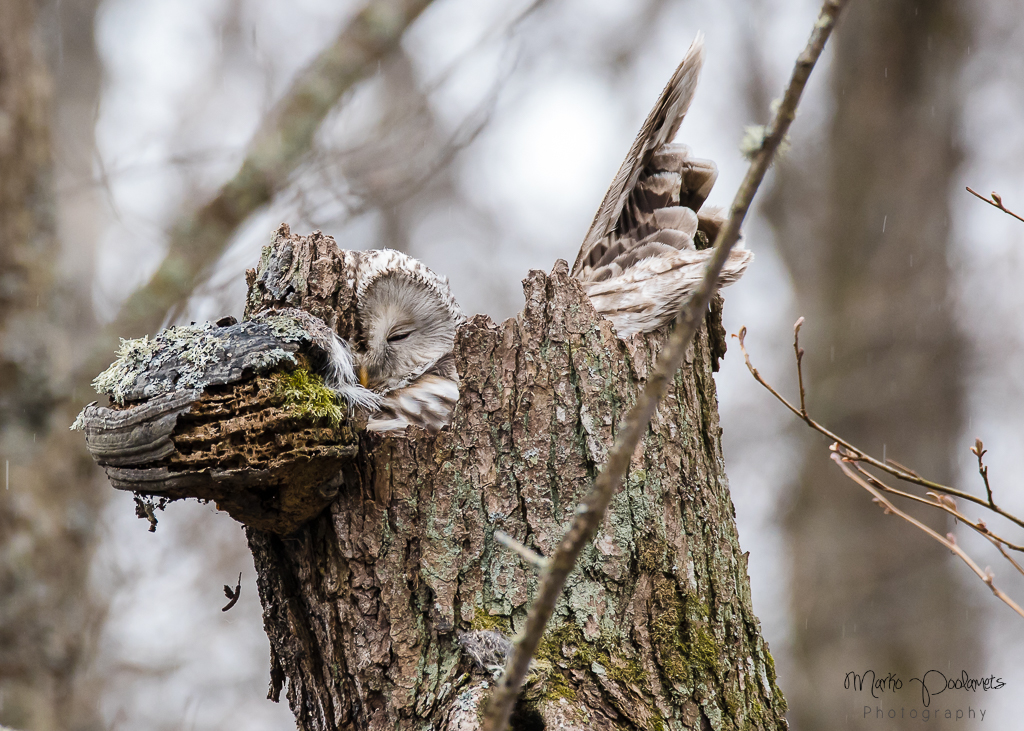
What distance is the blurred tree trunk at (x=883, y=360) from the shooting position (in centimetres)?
432

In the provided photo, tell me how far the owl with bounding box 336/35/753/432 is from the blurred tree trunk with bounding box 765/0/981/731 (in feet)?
10.3

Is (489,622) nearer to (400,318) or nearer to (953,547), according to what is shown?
(400,318)

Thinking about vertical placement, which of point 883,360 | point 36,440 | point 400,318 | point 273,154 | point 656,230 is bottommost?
point 400,318

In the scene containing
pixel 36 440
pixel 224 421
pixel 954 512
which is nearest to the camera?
pixel 224 421

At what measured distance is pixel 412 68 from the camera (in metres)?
7.83

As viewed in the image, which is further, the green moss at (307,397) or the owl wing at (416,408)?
the owl wing at (416,408)

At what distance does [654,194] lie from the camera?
1.89m

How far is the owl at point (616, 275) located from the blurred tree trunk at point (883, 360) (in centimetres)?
313

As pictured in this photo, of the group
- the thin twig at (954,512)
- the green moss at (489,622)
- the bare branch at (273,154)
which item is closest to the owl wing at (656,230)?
the thin twig at (954,512)

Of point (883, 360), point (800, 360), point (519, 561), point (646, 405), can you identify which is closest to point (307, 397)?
point (519, 561)

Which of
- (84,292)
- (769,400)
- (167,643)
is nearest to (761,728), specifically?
(84,292)

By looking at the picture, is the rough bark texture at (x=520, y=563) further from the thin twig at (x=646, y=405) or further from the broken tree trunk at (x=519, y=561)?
the thin twig at (x=646, y=405)

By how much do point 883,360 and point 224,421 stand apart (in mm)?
4326

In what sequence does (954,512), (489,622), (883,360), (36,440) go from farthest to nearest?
(883,360)
(36,440)
(954,512)
(489,622)
